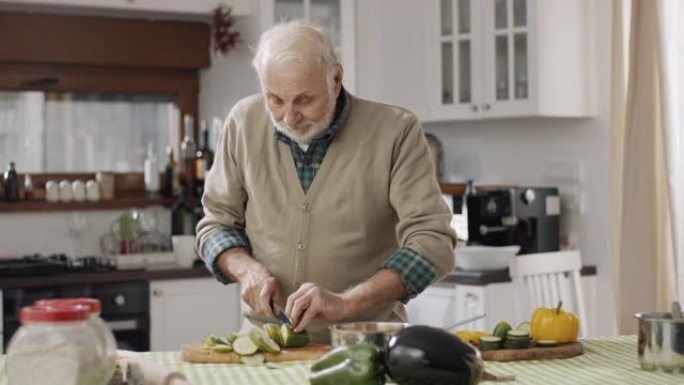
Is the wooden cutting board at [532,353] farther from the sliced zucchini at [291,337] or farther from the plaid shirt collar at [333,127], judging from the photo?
the plaid shirt collar at [333,127]

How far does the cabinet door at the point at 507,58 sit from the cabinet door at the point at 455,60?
51 millimetres

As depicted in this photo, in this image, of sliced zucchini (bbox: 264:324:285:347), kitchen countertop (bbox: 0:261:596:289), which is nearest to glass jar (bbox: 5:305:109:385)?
sliced zucchini (bbox: 264:324:285:347)

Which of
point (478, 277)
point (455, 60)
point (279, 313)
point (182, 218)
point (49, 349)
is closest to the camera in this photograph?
point (49, 349)

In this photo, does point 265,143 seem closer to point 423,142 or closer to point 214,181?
point 214,181

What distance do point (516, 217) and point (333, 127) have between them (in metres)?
2.50

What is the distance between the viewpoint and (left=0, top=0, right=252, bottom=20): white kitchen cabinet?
16.8ft

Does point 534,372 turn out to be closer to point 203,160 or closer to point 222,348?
point 222,348

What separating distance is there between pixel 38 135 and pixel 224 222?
2.83 meters

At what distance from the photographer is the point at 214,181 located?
2.92 metres

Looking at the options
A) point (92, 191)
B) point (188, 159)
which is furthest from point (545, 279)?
point (92, 191)

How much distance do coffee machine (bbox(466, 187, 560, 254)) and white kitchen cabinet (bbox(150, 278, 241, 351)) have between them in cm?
113

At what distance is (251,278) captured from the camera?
2.65 metres

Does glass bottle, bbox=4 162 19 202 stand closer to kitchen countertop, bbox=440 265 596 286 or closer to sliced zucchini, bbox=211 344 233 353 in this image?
kitchen countertop, bbox=440 265 596 286

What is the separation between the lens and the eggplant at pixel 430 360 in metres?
1.80
